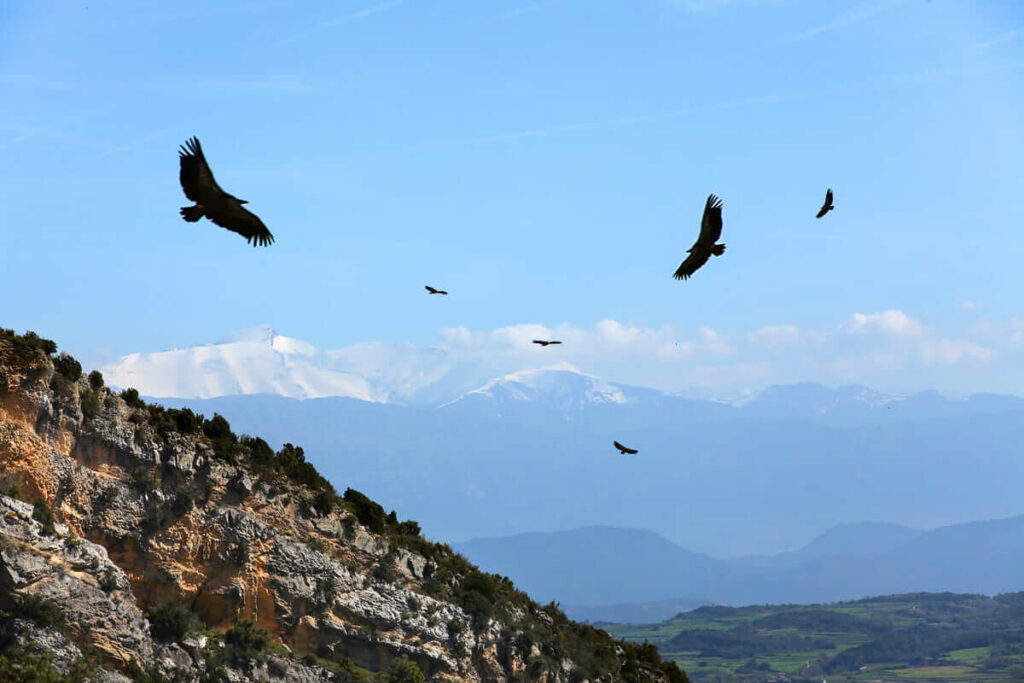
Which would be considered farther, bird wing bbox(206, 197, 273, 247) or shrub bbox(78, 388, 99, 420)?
shrub bbox(78, 388, 99, 420)

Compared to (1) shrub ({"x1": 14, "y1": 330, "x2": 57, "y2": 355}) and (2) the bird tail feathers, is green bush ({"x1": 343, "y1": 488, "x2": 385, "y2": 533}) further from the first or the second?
(2) the bird tail feathers

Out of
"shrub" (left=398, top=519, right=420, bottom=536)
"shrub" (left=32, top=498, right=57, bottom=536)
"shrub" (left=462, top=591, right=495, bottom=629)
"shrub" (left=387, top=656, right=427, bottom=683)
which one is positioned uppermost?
"shrub" (left=398, top=519, right=420, bottom=536)

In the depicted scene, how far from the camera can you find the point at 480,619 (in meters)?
46.8

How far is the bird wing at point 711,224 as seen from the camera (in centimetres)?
2936

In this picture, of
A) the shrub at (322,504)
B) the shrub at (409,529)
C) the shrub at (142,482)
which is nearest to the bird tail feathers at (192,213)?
the shrub at (142,482)

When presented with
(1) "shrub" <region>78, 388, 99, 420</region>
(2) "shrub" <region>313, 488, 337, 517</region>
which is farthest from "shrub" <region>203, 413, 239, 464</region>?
(1) "shrub" <region>78, 388, 99, 420</region>

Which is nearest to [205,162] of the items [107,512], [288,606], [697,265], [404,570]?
[697,265]

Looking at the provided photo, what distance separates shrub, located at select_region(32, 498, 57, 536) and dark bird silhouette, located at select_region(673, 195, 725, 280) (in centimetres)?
1967

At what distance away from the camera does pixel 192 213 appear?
2559cm

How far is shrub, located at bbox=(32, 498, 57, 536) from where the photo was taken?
34688 millimetres

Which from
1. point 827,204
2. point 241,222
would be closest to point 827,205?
point 827,204

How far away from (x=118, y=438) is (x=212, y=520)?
429cm

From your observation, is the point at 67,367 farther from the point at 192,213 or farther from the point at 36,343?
the point at 192,213

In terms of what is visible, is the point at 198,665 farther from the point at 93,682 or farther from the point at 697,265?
the point at 697,265
